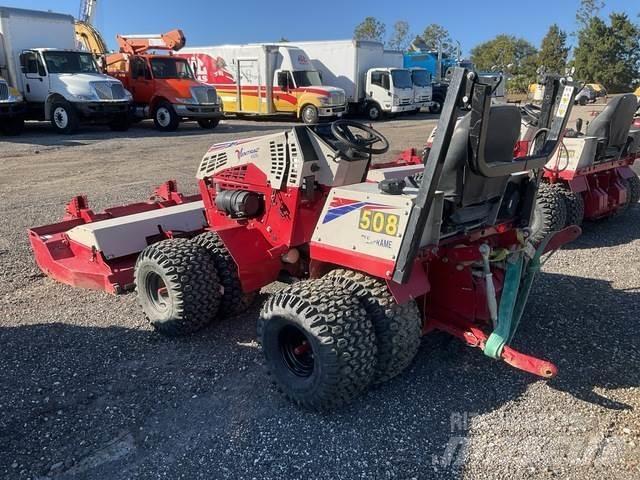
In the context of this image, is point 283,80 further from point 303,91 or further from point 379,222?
point 379,222

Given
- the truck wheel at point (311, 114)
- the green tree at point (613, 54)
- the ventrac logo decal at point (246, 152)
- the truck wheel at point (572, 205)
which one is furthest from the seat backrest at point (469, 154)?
the green tree at point (613, 54)

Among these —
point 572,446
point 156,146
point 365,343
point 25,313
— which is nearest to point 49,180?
point 156,146

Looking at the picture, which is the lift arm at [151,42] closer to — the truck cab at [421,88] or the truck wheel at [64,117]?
the truck wheel at [64,117]

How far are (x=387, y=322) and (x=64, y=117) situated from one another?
15908 millimetres

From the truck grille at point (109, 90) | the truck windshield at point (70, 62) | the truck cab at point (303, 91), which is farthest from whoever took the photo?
the truck cab at point (303, 91)

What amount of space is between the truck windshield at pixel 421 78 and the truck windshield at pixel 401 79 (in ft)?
2.33

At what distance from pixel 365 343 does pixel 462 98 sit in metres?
1.36

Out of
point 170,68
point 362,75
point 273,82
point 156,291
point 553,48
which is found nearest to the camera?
point 156,291

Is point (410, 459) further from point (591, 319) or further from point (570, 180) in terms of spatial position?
point (570, 180)

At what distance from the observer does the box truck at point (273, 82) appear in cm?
2086

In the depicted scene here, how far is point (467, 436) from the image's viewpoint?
306cm

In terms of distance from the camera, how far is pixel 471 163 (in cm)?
298

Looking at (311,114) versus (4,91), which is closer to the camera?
(4,91)

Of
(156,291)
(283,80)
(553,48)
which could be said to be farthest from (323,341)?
(553,48)
